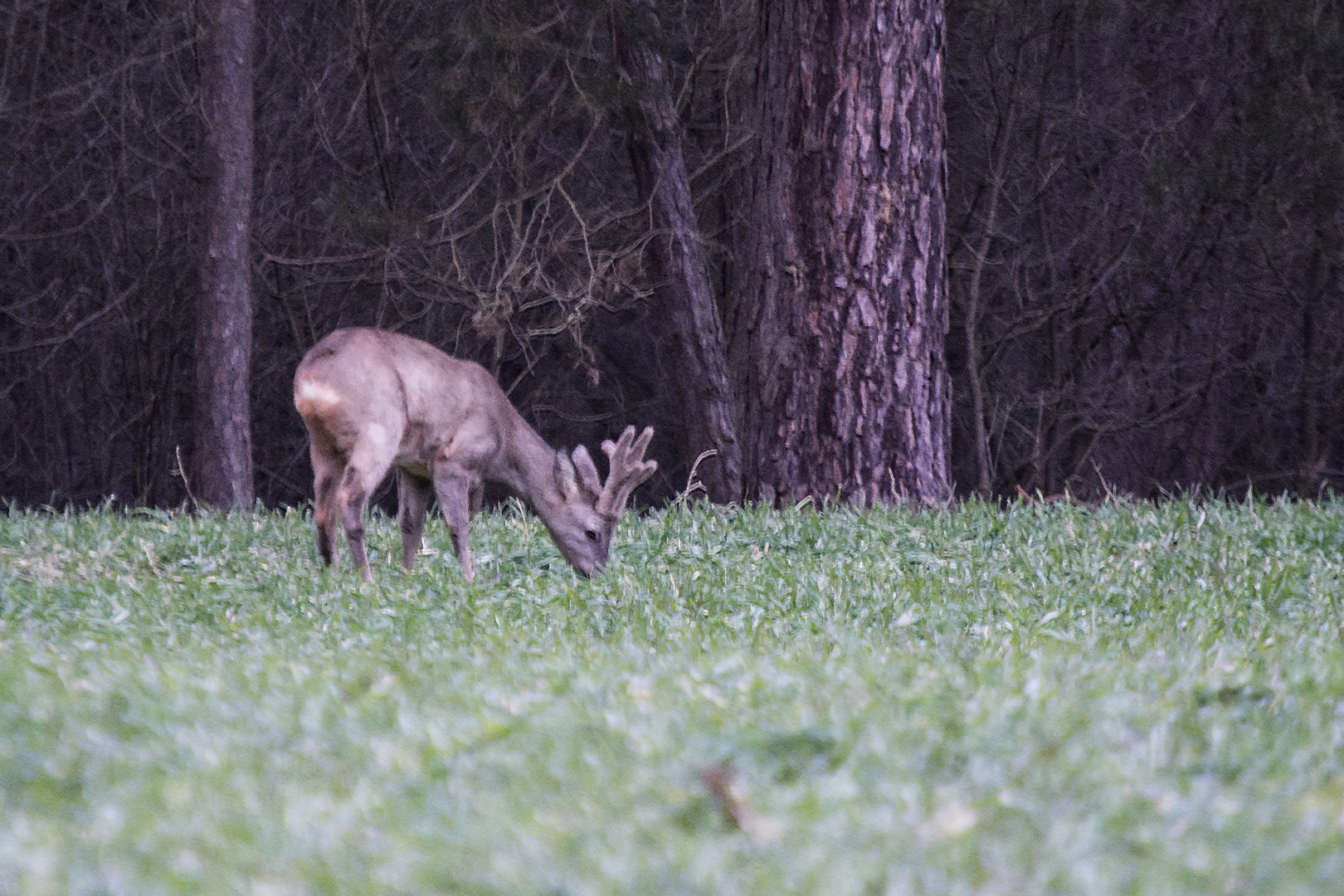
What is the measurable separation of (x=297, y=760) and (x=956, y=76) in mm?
17180

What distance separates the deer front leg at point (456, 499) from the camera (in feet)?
26.7

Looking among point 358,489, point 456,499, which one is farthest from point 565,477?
point 358,489

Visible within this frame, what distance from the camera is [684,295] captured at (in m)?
15.6

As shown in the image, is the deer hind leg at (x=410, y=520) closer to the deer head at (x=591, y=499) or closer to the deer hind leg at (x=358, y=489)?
the deer hind leg at (x=358, y=489)

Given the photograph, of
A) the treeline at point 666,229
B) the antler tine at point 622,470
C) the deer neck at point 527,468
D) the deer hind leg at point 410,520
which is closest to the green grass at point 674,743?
the deer hind leg at point 410,520

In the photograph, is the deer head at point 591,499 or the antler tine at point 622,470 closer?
the deer head at point 591,499

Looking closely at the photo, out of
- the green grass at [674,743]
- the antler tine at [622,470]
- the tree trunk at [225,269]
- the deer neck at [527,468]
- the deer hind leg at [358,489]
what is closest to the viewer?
the green grass at [674,743]

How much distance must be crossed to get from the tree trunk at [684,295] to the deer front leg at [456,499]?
23.3 ft

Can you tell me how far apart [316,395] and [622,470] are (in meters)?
1.77

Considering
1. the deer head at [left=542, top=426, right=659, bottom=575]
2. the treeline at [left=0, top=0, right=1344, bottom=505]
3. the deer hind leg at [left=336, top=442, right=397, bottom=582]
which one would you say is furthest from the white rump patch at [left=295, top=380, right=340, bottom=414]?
the treeline at [left=0, top=0, right=1344, bottom=505]

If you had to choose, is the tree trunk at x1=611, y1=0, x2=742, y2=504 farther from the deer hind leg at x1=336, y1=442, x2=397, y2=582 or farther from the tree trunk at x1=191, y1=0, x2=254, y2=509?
the deer hind leg at x1=336, y1=442, x2=397, y2=582

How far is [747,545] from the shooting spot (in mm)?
8367

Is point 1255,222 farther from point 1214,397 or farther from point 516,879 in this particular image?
point 516,879

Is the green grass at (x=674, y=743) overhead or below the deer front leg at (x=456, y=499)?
overhead
